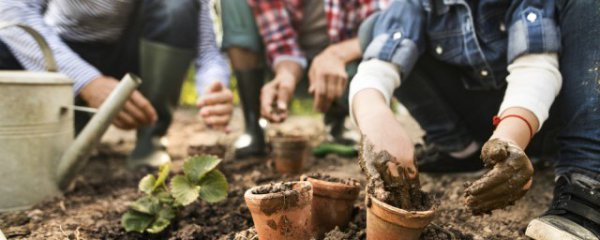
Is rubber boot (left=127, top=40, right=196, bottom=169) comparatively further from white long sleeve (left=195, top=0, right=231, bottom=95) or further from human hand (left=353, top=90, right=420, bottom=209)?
human hand (left=353, top=90, right=420, bottom=209)

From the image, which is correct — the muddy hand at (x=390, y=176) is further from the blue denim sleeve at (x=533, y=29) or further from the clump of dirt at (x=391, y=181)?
the blue denim sleeve at (x=533, y=29)

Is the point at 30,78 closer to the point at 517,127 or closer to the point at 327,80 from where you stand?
the point at 327,80

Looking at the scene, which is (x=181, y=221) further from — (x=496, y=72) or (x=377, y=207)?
(x=496, y=72)

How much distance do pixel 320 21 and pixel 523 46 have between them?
1.48 metres

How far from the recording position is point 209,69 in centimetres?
282

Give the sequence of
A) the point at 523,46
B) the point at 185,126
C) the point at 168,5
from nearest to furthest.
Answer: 1. the point at 523,46
2. the point at 168,5
3. the point at 185,126

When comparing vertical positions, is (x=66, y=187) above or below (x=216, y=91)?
below

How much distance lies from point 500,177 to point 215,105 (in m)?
1.38

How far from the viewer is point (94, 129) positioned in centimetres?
193

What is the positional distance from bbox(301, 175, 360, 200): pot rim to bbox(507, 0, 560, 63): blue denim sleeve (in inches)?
27.4

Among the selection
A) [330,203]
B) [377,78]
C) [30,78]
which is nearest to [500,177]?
[330,203]

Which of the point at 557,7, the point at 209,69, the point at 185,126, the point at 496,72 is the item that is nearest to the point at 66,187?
the point at 209,69

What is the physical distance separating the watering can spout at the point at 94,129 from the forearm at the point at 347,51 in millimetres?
941

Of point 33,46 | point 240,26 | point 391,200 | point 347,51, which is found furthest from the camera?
point 240,26
